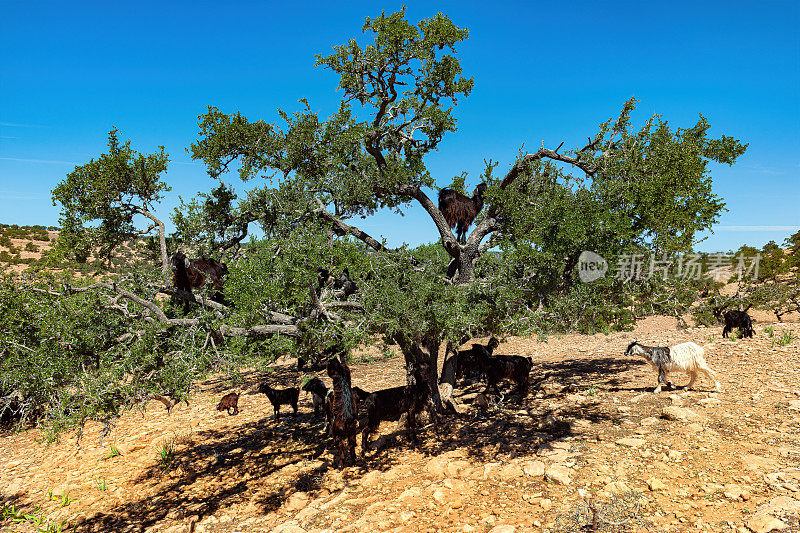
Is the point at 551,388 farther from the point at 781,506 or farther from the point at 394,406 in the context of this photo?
the point at 781,506

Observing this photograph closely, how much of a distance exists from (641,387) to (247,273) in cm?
1238

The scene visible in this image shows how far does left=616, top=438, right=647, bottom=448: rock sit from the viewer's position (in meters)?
9.08

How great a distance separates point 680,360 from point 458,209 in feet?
25.6

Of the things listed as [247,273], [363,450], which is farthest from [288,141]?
[363,450]

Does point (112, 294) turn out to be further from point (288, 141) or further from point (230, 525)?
point (288, 141)

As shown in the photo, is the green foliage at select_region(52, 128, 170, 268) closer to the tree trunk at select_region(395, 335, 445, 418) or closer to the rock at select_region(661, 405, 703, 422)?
the tree trunk at select_region(395, 335, 445, 418)

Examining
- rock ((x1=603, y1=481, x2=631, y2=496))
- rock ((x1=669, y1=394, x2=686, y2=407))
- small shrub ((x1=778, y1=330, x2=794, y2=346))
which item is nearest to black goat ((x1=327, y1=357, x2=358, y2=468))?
rock ((x1=603, y1=481, x2=631, y2=496))

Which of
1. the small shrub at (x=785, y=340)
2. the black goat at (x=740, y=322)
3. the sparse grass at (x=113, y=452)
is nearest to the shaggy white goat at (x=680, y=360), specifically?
the small shrub at (x=785, y=340)

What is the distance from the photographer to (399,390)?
1112 centimetres

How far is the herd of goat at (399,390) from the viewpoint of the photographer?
9.58 metres

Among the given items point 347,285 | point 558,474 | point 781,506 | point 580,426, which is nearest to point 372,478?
point 558,474

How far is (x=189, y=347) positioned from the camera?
25.0 feet

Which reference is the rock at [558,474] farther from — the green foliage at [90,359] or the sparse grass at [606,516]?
the green foliage at [90,359]

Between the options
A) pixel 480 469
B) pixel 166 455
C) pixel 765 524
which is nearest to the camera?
pixel 765 524
